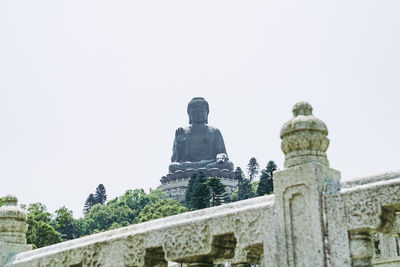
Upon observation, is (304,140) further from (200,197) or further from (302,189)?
(200,197)

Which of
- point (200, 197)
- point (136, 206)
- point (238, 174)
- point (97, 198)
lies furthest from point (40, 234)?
point (97, 198)

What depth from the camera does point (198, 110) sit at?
74.7 m

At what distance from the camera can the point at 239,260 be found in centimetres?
924

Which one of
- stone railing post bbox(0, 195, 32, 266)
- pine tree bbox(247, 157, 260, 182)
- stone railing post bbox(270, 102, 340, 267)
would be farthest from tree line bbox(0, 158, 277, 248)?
stone railing post bbox(270, 102, 340, 267)

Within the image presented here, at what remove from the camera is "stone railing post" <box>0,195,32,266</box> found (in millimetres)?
9805

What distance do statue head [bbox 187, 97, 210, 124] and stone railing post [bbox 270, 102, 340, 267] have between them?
67502 millimetres

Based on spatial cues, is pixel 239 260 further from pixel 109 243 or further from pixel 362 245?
pixel 362 245

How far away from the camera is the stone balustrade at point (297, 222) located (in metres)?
6.12

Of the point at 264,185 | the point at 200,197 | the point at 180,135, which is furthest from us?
the point at 180,135

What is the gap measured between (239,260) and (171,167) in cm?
6653

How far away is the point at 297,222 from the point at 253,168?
9298 centimetres

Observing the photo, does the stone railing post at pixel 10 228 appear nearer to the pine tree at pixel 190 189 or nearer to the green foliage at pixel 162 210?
the green foliage at pixel 162 210

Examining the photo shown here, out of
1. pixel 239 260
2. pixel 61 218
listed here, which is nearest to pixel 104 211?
pixel 61 218

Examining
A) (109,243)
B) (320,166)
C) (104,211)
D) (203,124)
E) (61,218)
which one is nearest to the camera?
(320,166)
